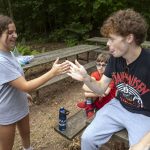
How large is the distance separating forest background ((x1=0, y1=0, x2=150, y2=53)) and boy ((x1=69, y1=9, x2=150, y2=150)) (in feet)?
28.1

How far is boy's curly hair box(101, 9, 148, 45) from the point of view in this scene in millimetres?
2736

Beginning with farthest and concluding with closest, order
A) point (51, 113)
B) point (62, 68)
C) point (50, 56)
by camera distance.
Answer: point (50, 56)
point (51, 113)
point (62, 68)

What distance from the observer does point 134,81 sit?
281 cm

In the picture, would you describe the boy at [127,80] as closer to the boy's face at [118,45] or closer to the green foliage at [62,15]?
the boy's face at [118,45]

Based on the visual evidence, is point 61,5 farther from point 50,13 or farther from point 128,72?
point 128,72

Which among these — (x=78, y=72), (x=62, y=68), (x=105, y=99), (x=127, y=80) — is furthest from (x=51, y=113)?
(x=127, y=80)

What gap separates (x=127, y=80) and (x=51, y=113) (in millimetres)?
2764

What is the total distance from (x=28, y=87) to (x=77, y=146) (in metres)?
1.52

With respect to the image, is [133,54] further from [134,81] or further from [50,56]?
[50,56]

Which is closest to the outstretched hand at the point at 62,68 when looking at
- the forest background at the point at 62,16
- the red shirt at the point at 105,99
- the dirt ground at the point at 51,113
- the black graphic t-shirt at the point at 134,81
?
the black graphic t-shirt at the point at 134,81

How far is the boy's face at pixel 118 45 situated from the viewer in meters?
2.76

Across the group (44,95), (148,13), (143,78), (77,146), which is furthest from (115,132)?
(148,13)

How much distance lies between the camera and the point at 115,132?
287cm

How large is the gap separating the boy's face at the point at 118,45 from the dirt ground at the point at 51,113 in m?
1.93
